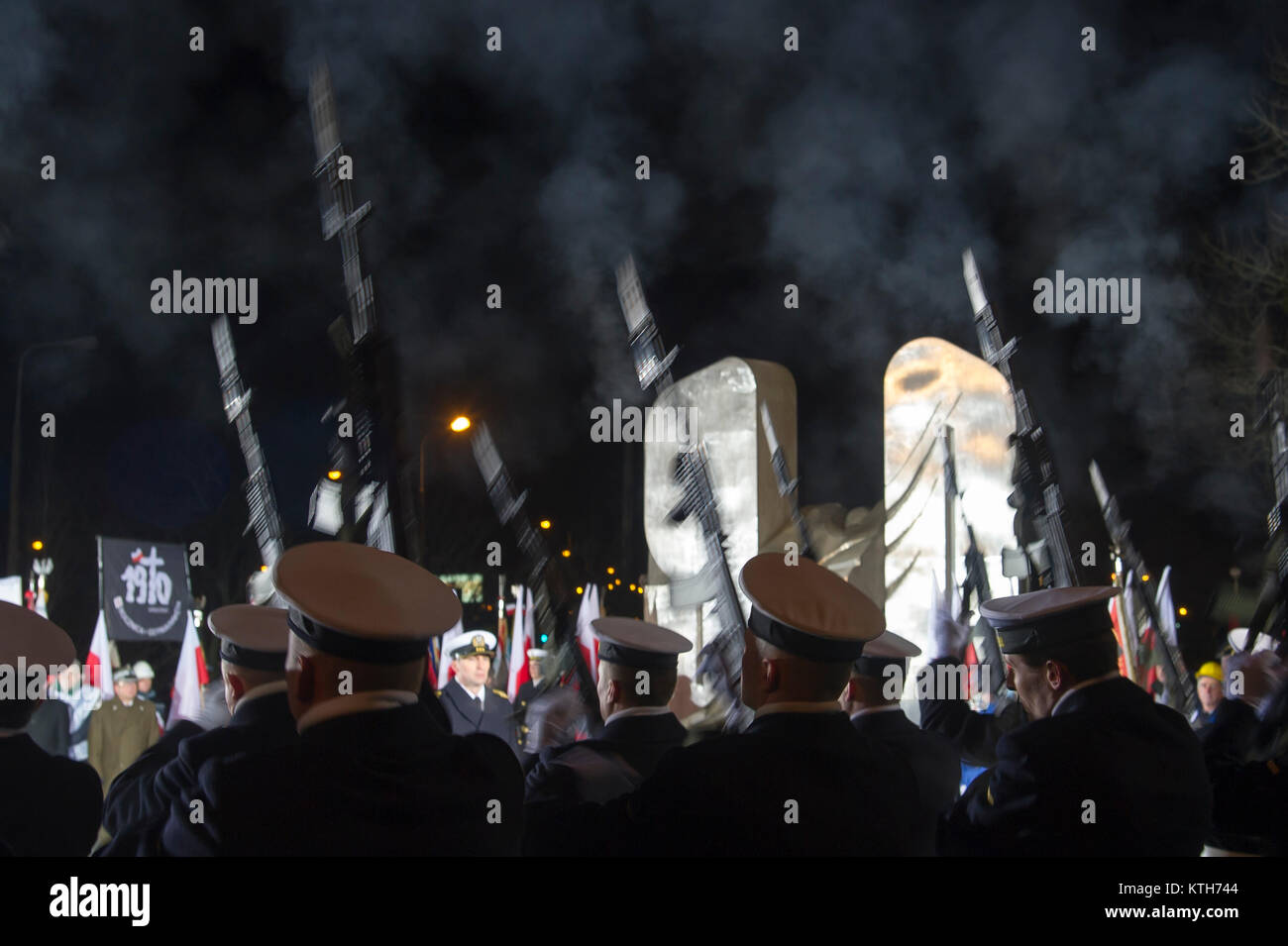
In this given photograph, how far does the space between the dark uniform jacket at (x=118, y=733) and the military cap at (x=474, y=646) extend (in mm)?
2486

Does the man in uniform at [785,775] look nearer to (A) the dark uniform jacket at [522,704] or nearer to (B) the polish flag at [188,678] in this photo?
(A) the dark uniform jacket at [522,704]

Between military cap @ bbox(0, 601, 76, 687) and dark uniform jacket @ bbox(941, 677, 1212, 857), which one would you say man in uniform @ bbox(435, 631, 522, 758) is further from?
dark uniform jacket @ bbox(941, 677, 1212, 857)

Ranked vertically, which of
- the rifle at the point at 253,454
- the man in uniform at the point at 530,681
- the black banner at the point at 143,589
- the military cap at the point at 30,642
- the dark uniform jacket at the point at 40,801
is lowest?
the dark uniform jacket at the point at 40,801

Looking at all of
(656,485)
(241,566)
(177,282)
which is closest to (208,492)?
(241,566)

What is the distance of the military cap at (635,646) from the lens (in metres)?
4.13

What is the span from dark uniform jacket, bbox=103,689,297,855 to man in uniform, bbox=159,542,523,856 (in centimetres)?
25

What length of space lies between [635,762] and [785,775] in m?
1.08

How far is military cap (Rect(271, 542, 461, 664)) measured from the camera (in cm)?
258

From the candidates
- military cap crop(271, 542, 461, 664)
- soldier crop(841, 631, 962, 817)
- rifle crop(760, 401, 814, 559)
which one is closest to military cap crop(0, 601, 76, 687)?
military cap crop(271, 542, 461, 664)

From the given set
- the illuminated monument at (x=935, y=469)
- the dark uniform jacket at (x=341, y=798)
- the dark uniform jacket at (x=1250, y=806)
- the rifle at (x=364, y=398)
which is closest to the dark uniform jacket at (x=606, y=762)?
the dark uniform jacket at (x=341, y=798)

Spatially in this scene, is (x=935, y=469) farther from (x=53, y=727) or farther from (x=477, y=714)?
(x=53, y=727)
